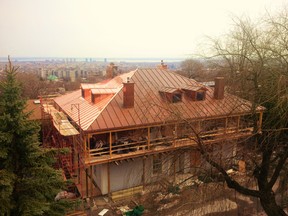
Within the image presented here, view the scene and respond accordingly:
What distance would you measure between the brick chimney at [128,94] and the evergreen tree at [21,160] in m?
7.96

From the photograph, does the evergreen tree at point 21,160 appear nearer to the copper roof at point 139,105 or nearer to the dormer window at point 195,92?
the copper roof at point 139,105

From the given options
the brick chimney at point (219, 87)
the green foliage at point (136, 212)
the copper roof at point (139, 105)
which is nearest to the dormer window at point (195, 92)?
the copper roof at point (139, 105)

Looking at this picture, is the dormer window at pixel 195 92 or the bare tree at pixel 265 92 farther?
the dormer window at pixel 195 92

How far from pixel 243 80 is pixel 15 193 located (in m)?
10.3

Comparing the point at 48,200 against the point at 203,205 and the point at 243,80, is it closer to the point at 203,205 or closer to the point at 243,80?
the point at 203,205

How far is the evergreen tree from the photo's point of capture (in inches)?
316

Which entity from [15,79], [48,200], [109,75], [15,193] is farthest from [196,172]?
[109,75]

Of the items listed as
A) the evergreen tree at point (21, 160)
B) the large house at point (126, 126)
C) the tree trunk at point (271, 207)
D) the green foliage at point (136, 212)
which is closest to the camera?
the evergreen tree at point (21, 160)

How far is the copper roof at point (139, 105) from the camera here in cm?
1478

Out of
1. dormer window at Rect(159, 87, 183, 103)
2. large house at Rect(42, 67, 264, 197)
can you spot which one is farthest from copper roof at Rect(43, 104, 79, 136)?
dormer window at Rect(159, 87, 183, 103)

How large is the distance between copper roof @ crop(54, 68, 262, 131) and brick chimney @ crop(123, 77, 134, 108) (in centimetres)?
31

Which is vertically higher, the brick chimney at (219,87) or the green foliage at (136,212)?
the brick chimney at (219,87)

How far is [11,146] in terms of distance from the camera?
328 inches

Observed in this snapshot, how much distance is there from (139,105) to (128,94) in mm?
1018
